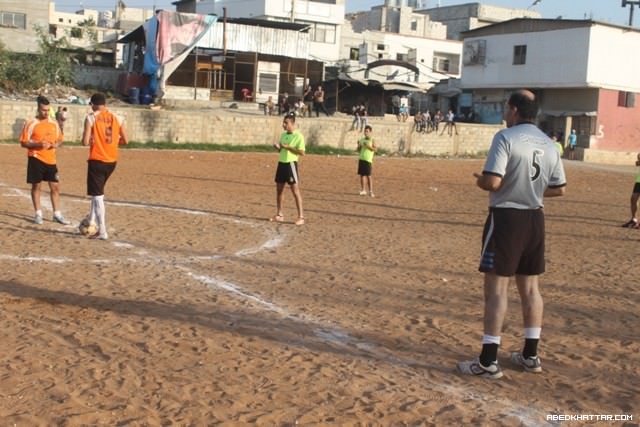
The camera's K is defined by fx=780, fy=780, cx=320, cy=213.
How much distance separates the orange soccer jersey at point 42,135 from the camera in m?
10.9

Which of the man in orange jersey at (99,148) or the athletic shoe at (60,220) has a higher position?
the man in orange jersey at (99,148)

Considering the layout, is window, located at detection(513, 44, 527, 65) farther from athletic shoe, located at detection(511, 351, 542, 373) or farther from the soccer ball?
athletic shoe, located at detection(511, 351, 542, 373)

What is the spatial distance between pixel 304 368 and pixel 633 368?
7.74 ft

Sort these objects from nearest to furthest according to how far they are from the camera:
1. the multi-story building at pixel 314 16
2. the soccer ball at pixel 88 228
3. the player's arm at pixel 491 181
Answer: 1. the player's arm at pixel 491 181
2. the soccer ball at pixel 88 228
3. the multi-story building at pixel 314 16

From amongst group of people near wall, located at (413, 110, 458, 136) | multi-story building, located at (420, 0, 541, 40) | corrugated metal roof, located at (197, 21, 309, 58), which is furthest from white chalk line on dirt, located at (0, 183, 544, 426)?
multi-story building, located at (420, 0, 541, 40)

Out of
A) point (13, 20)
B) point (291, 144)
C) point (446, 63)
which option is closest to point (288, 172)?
point (291, 144)

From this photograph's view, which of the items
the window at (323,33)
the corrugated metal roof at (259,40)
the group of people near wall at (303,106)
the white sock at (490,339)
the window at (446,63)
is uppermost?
the window at (323,33)

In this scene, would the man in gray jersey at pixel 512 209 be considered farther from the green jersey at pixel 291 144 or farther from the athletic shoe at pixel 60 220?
the athletic shoe at pixel 60 220

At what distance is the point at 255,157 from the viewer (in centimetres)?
2925

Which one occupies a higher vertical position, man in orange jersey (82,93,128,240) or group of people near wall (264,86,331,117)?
group of people near wall (264,86,331,117)

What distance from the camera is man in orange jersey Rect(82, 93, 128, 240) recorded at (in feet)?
32.7

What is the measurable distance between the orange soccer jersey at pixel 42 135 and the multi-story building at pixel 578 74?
39.2 metres

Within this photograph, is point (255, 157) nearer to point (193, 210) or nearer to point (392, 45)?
point (193, 210)

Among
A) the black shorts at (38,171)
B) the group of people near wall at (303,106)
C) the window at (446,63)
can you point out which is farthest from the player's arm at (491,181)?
the window at (446,63)
